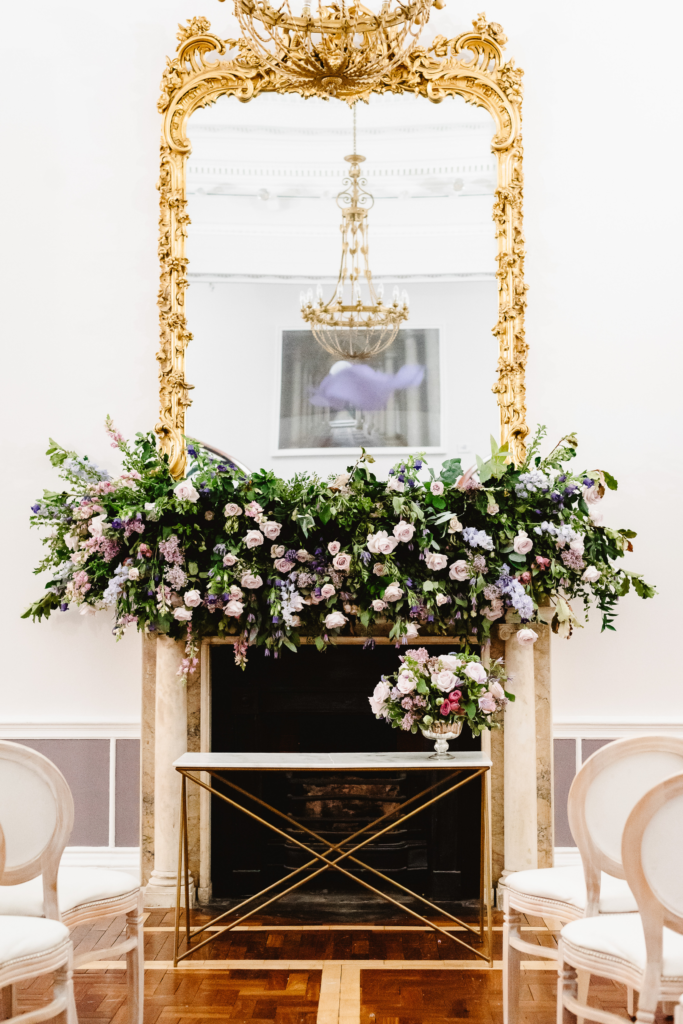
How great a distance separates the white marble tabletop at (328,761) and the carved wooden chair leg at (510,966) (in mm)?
647

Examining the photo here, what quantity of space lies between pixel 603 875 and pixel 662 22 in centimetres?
401

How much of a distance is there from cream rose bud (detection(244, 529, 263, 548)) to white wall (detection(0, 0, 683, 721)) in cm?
A: 97

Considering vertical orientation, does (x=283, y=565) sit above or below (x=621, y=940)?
above

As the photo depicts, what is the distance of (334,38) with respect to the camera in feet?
10.1

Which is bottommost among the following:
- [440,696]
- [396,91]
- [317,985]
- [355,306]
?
[317,985]

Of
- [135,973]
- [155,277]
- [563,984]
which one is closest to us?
[563,984]

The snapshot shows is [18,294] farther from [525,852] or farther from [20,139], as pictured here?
[525,852]

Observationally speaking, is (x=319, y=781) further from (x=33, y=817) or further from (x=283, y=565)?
(x=33, y=817)

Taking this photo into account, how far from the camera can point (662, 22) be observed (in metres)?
4.52

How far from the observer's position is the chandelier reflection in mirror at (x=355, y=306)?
432 cm

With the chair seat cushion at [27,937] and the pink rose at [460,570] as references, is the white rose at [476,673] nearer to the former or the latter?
the pink rose at [460,570]

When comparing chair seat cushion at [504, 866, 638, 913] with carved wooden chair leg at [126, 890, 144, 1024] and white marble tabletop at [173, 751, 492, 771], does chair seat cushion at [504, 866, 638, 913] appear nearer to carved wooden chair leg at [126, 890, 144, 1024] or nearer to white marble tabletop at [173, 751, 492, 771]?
white marble tabletop at [173, 751, 492, 771]

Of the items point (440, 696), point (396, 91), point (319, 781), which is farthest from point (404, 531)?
point (396, 91)

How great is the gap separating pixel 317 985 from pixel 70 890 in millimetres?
997
